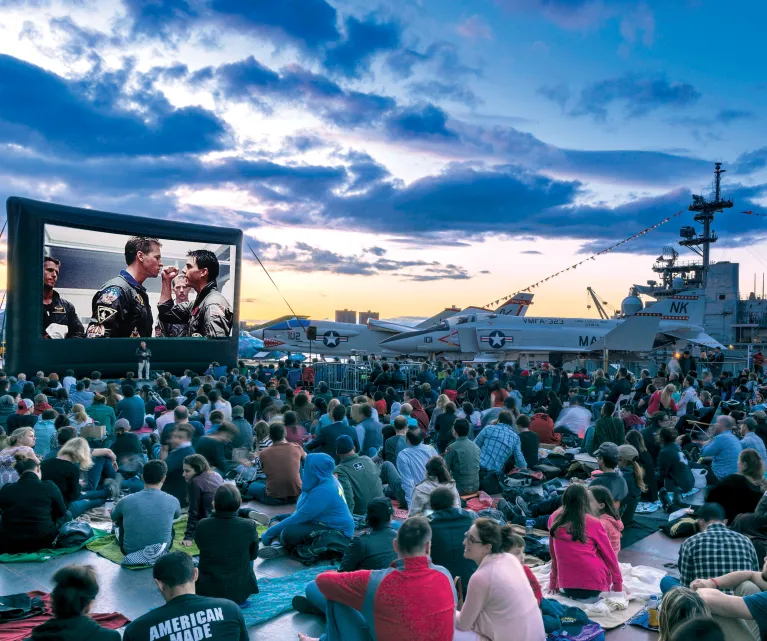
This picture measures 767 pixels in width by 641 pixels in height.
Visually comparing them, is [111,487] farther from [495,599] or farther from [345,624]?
[495,599]

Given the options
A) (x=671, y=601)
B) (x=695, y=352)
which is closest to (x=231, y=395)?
(x=671, y=601)

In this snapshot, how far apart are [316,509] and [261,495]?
7.86ft

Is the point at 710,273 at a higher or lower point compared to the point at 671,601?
higher

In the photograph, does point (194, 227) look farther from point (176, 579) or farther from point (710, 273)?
point (710, 273)

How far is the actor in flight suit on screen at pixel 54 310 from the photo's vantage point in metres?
17.3

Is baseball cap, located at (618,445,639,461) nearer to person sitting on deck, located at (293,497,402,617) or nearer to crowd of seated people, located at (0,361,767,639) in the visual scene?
crowd of seated people, located at (0,361,767,639)

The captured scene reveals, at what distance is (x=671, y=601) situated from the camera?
8.38ft

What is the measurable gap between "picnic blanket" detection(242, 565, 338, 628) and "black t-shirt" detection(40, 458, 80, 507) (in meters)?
2.11

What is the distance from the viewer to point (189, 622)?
106 inches

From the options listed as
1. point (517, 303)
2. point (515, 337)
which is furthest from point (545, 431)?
point (517, 303)

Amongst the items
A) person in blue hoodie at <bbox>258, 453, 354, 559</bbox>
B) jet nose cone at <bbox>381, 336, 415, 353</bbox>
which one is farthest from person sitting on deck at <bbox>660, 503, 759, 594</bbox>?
jet nose cone at <bbox>381, 336, 415, 353</bbox>

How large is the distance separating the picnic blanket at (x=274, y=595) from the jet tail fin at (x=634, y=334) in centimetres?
2295

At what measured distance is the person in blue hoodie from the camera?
5.55 meters

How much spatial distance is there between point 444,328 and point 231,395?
18603 mm
